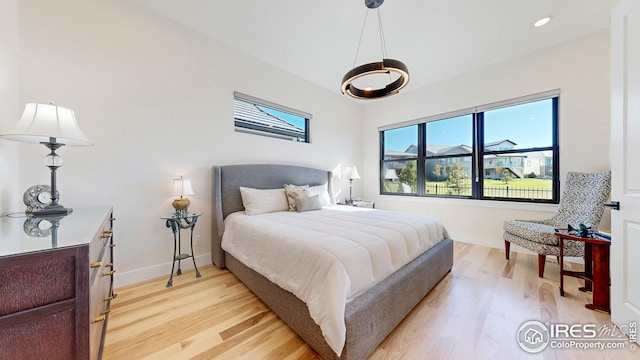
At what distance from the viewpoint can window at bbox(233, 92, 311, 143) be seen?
3.20 m

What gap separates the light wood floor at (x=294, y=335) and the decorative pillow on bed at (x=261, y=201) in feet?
2.74

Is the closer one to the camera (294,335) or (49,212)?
(49,212)

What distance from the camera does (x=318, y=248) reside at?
1.47 m

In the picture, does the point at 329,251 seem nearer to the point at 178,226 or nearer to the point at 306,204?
the point at 306,204

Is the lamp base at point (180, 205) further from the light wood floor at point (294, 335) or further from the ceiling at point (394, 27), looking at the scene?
the ceiling at point (394, 27)

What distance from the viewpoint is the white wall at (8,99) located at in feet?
4.95

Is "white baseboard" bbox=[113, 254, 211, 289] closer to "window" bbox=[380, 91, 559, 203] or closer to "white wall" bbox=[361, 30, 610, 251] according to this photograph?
"white wall" bbox=[361, 30, 610, 251]

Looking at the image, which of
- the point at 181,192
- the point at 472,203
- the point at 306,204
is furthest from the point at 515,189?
the point at 181,192

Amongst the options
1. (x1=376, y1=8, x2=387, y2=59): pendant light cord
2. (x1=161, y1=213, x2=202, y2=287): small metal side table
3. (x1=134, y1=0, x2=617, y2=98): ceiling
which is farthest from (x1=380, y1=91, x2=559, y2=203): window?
(x1=161, y1=213, x2=202, y2=287): small metal side table

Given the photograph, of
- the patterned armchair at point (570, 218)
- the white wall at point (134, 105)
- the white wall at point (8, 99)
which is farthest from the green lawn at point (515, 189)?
the white wall at point (8, 99)

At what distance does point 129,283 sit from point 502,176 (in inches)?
201

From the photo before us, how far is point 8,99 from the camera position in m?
1.60

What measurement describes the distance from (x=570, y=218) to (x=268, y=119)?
4.23m

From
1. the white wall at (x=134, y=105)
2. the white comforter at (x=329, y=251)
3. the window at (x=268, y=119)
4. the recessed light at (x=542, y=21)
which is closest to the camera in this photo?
the white comforter at (x=329, y=251)
